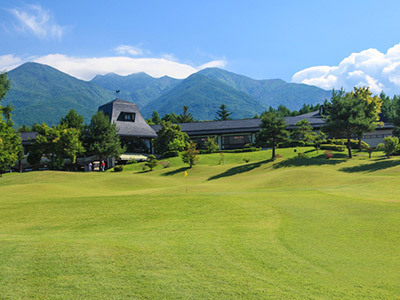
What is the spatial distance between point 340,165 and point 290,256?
113 ft

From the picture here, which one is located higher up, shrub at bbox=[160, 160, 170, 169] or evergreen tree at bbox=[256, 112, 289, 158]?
evergreen tree at bbox=[256, 112, 289, 158]

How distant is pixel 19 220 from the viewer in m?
14.1

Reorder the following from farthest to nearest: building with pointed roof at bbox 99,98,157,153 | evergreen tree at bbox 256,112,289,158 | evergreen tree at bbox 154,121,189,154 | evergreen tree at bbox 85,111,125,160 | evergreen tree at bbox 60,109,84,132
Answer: building with pointed roof at bbox 99,98,157,153
evergreen tree at bbox 154,121,189,154
evergreen tree at bbox 60,109,84,132
evergreen tree at bbox 85,111,125,160
evergreen tree at bbox 256,112,289,158

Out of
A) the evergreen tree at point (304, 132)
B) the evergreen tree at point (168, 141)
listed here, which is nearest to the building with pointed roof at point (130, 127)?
the evergreen tree at point (168, 141)

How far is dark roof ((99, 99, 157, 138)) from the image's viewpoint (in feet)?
200

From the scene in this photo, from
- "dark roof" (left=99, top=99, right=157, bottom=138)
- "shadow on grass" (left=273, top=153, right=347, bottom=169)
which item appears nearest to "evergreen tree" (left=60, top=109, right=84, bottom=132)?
"dark roof" (left=99, top=99, right=157, bottom=138)

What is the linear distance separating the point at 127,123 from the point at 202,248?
57.8 meters

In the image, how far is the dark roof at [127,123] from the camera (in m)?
61.0

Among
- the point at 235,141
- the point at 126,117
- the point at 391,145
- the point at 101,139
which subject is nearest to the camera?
the point at 391,145

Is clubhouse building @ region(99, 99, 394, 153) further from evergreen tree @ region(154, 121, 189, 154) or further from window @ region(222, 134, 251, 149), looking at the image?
evergreen tree @ region(154, 121, 189, 154)

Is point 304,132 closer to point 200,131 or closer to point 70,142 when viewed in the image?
point 200,131

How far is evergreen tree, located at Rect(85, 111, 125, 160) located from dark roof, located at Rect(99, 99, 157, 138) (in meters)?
6.95

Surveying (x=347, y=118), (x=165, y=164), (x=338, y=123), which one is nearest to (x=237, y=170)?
(x=165, y=164)

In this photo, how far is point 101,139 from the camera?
50.8 meters
